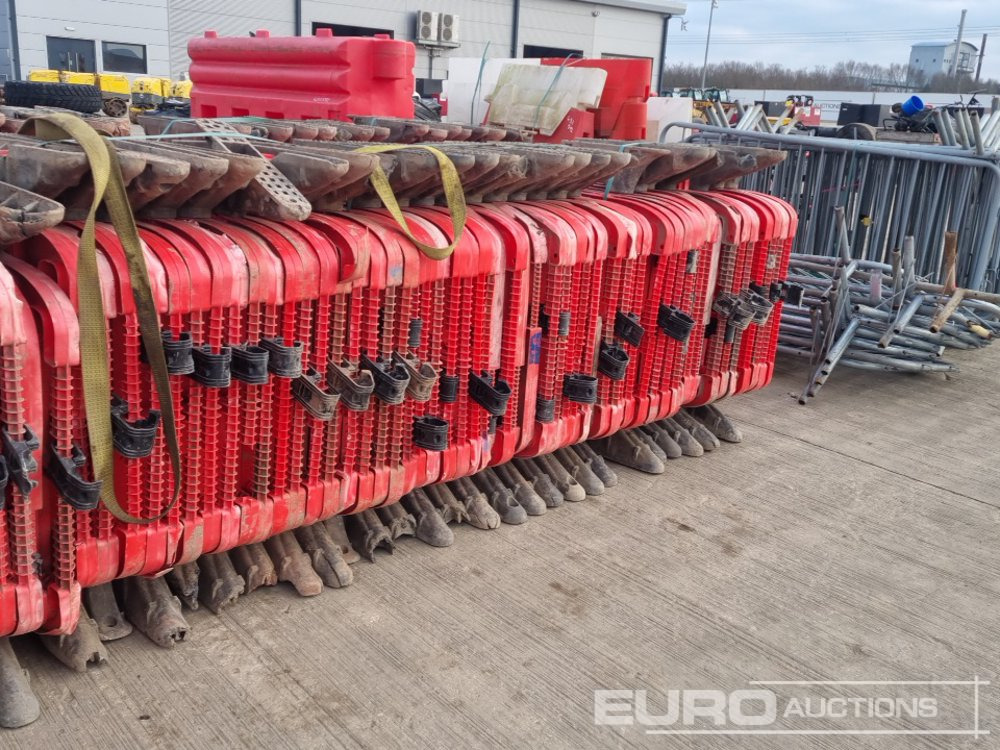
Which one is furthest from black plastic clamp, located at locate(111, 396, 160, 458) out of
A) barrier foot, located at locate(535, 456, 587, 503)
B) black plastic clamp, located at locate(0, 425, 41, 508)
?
barrier foot, located at locate(535, 456, 587, 503)

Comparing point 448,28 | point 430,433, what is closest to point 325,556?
point 430,433

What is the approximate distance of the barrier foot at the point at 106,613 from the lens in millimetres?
3275

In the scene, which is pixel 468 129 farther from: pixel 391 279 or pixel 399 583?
pixel 399 583

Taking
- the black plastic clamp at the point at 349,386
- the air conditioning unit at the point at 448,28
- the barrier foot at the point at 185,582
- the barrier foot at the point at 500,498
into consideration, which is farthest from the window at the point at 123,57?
the barrier foot at the point at 185,582

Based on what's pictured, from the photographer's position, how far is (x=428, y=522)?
4.22 m

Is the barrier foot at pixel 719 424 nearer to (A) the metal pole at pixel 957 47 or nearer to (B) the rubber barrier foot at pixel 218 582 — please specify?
(B) the rubber barrier foot at pixel 218 582

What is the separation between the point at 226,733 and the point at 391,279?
67.3 inches

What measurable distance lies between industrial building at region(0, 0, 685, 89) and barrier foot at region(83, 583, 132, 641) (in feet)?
87.5

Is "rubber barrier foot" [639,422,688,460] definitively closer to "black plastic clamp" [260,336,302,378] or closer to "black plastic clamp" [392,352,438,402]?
"black plastic clamp" [392,352,438,402]

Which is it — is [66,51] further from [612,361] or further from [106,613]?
[106,613]

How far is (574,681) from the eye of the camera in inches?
129

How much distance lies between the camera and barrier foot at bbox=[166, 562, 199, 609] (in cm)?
349

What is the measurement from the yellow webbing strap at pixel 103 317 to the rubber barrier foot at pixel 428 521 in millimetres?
1450

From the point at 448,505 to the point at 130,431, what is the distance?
1.71 m
